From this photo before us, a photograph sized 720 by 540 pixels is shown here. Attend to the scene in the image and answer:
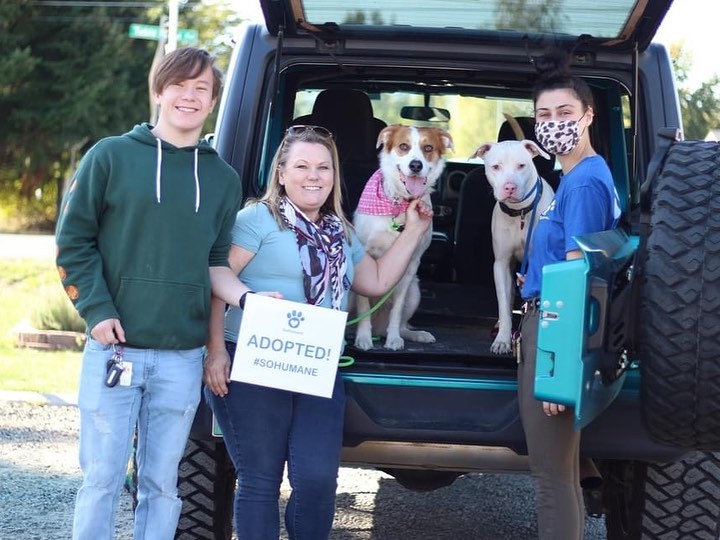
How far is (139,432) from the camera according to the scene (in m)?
3.29

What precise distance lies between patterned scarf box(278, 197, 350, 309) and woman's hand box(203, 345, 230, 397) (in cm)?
34

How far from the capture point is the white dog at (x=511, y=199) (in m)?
4.50

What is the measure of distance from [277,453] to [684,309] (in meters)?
1.38

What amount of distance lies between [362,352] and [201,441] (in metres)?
0.70

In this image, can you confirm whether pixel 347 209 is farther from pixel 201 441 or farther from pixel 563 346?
pixel 563 346

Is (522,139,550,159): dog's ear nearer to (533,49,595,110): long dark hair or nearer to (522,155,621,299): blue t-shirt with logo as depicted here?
(533,49,595,110): long dark hair

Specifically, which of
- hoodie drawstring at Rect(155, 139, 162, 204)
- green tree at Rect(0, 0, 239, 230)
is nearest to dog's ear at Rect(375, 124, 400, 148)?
hoodie drawstring at Rect(155, 139, 162, 204)

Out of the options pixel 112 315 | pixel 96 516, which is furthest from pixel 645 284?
pixel 96 516

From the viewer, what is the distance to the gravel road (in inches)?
187

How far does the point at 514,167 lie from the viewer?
4.50 metres

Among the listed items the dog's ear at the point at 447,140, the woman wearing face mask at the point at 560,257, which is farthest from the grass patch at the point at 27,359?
the woman wearing face mask at the point at 560,257

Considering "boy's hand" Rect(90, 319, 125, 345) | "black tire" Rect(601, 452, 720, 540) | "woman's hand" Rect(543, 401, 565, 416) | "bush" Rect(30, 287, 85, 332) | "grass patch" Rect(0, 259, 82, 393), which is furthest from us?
"bush" Rect(30, 287, 85, 332)

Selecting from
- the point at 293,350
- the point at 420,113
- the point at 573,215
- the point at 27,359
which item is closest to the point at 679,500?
the point at 573,215

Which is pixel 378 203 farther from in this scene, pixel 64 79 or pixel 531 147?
pixel 64 79
